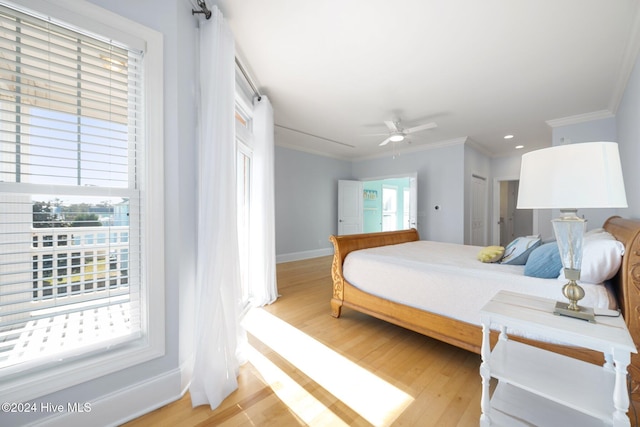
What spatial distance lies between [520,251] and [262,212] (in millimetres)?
2576

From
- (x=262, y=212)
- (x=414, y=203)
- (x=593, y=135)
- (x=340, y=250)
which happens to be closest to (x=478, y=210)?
(x=414, y=203)

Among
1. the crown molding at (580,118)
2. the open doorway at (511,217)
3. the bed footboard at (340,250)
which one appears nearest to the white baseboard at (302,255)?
the bed footboard at (340,250)

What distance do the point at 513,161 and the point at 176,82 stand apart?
6824 millimetres

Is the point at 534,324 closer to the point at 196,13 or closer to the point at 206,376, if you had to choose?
the point at 206,376

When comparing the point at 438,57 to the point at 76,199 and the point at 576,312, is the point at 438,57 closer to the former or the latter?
the point at 576,312

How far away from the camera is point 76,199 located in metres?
1.21

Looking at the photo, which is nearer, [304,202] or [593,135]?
[593,135]

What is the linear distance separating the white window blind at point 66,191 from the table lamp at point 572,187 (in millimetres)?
1976

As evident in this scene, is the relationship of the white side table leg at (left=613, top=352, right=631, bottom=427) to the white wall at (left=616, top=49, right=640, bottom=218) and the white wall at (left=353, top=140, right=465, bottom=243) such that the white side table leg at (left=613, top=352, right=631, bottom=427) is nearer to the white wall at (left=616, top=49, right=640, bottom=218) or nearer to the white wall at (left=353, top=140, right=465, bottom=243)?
the white wall at (left=616, top=49, right=640, bottom=218)

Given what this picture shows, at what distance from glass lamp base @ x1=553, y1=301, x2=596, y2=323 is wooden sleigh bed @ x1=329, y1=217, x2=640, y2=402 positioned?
0.30 metres

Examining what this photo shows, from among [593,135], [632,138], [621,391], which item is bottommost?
[621,391]

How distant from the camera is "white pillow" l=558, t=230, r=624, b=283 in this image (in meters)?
1.31

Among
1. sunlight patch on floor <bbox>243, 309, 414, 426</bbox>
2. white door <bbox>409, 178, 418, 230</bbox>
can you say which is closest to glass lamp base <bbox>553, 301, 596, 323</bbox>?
sunlight patch on floor <bbox>243, 309, 414, 426</bbox>

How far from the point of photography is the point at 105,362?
123 cm
